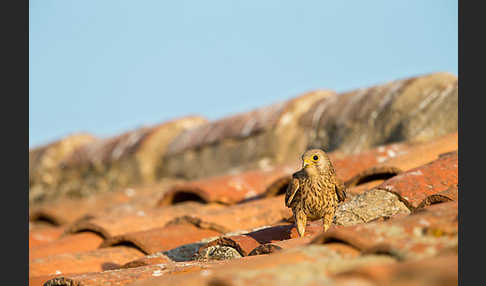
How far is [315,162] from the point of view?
3.67 m

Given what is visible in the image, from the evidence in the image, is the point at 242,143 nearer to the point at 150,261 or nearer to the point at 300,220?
the point at 150,261

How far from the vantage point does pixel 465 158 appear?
10.6ft

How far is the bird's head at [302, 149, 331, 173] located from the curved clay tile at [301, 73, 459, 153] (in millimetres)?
3941

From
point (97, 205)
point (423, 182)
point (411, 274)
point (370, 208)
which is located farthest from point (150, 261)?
point (97, 205)

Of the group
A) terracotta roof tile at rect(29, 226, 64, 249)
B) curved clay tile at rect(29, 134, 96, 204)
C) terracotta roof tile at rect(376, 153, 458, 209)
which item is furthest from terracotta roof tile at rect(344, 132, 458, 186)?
curved clay tile at rect(29, 134, 96, 204)

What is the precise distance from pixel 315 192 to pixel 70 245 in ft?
9.48

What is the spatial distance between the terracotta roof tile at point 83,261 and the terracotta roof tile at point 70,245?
58cm

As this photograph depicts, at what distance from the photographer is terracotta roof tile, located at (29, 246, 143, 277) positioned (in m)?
4.54

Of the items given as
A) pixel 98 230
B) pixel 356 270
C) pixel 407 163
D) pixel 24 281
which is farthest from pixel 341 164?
pixel 356 270

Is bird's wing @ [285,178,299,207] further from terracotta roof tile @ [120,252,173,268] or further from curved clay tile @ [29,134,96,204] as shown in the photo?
curved clay tile @ [29,134,96,204]

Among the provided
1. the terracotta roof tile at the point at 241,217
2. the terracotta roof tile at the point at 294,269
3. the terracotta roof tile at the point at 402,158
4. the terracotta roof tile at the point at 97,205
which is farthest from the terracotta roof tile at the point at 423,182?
the terracotta roof tile at the point at 97,205

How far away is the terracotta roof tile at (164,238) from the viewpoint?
472 centimetres

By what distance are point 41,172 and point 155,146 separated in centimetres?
292

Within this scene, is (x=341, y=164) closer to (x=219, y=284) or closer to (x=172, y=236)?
(x=172, y=236)
